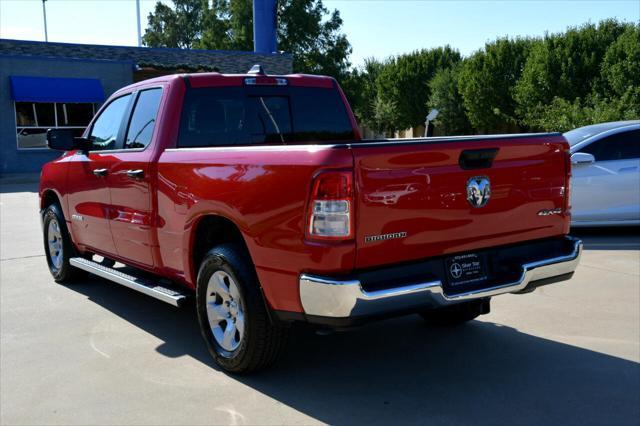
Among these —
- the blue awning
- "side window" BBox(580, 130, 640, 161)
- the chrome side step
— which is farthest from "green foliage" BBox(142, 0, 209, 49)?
the chrome side step

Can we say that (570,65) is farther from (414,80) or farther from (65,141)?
(65,141)

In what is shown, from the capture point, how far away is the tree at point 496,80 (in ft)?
157

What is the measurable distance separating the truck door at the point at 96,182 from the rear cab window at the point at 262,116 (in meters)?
0.95

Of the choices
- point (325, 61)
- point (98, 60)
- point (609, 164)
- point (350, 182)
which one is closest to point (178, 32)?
point (325, 61)

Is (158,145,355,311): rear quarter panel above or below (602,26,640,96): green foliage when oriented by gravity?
below

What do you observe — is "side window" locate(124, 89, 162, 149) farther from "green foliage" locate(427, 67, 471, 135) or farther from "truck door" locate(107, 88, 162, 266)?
"green foliage" locate(427, 67, 471, 135)

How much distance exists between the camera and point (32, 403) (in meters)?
3.89

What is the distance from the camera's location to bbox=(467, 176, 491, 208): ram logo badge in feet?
Answer: 12.6

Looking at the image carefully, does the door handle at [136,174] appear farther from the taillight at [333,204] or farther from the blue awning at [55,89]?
the blue awning at [55,89]

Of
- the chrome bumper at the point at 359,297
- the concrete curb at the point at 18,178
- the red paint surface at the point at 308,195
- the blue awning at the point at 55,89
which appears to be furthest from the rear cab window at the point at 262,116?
the blue awning at the point at 55,89

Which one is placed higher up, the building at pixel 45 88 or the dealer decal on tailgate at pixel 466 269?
the building at pixel 45 88

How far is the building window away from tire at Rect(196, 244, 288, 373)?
2460 cm

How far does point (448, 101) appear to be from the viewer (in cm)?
5606

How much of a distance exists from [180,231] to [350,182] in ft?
5.32
